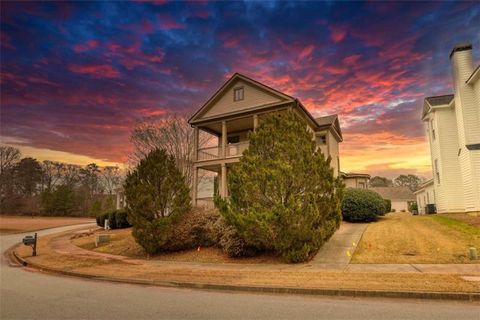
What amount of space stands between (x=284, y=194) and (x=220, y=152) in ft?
34.7

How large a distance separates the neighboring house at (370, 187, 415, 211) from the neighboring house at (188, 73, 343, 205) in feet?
108

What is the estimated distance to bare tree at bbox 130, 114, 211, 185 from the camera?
28422mm

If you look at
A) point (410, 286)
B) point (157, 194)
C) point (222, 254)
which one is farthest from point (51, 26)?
point (410, 286)

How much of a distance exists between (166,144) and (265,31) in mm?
15897

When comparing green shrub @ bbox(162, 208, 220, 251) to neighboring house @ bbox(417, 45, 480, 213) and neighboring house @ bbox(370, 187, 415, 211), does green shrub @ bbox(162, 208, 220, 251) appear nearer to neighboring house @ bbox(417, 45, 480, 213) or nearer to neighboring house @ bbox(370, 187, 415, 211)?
neighboring house @ bbox(417, 45, 480, 213)

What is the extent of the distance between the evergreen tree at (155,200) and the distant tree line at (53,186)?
41947mm

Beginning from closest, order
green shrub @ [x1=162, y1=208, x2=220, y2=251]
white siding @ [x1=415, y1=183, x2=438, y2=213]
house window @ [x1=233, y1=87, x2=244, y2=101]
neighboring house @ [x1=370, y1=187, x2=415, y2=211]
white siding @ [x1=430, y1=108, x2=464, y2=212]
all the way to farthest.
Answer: green shrub @ [x1=162, y1=208, x2=220, y2=251], white siding @ [x1=430, y1=108, x2=464, y2=212], house window @ [x1=233, y1=87, x2=244, y2=101], white siding @ [x1=415, y1=183, x2=438, y2=213], neighboring house @ [x1=370, y1=187, x2=415, y2=211]

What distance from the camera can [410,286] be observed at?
275 inches

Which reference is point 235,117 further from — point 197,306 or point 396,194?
point 396,194

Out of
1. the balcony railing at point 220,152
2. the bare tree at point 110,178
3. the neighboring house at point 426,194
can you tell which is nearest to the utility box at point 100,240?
the balcony railing at point 220,152

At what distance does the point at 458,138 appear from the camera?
20078 mm

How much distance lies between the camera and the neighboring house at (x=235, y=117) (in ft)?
65.6

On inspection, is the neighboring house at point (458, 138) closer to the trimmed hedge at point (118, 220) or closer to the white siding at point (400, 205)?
the trimmed hedge at point (118, 220)

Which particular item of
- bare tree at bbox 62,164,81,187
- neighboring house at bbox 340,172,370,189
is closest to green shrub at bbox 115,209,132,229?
neighboring house at bbox 340,172,370,189
